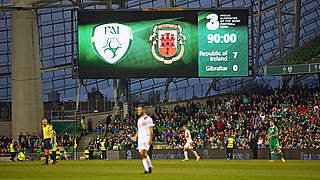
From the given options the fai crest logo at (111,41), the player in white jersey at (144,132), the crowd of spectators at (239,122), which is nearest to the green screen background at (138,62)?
the fai crest logo at (111,41)

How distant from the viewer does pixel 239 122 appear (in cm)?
3878

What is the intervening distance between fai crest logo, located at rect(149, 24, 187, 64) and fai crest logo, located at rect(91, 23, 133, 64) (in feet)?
5.76

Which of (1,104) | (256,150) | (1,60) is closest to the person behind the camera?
(256,150)

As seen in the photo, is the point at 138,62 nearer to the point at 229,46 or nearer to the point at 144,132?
the point at 229,46

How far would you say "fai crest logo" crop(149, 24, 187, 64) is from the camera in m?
38.4

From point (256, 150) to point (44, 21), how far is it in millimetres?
31597

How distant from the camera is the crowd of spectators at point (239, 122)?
113 feet

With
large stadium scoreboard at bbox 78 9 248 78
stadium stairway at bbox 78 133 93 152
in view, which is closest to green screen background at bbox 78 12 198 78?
large stadium scoreboard at bbox 78 9 248 78

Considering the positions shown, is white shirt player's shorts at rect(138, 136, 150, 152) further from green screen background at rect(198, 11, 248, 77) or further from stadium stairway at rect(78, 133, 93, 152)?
stadium stairway at rect(78, 133, 93, 152)

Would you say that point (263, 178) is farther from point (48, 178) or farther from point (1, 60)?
point (1, 60)

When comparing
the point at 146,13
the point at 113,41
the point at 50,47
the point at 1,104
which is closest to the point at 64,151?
the point at 113,41

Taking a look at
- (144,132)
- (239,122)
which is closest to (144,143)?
(144,132)

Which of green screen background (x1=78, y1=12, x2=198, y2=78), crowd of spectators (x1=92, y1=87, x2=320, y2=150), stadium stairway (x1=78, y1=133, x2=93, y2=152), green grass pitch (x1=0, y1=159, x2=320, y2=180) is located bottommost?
stadium stairway (x1=78, y1=133, x2=93, y2=152)

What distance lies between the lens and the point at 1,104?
53.0 meters
